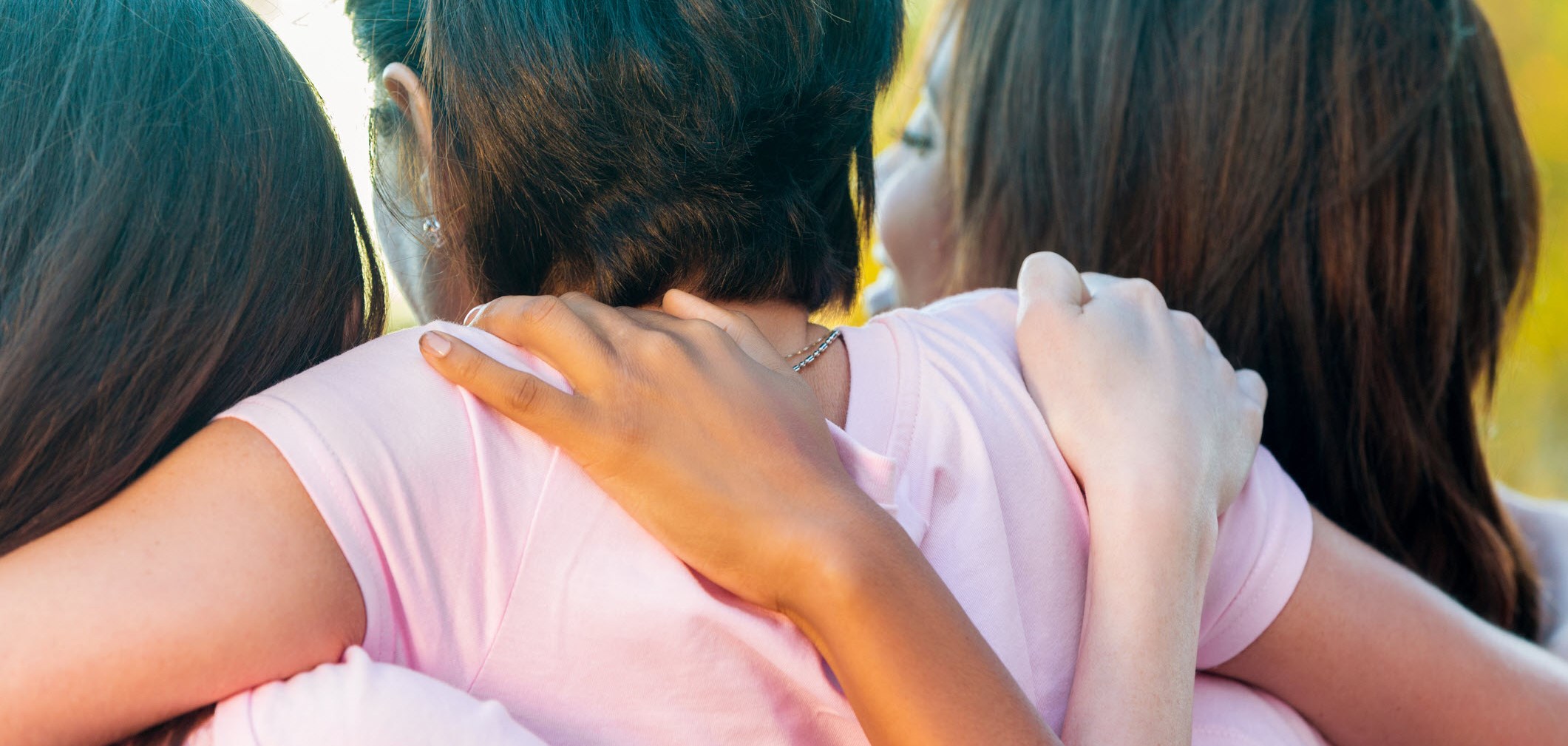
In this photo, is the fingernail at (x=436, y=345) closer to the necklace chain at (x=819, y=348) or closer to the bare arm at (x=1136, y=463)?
the necklace chain at (x=819, y=348)

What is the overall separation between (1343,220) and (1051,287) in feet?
2.46

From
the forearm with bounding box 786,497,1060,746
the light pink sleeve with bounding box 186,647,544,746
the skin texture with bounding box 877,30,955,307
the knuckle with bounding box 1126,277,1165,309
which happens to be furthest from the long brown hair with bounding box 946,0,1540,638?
the light pink sleeve with bounding box 186,647,544,746

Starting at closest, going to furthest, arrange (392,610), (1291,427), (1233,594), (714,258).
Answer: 1. (392,610)
2. (714,258)
3. (1233,594)
4. (1291,427)

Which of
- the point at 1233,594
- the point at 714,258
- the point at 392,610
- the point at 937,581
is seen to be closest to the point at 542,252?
the point at 714,258

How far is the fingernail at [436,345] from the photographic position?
101 cm

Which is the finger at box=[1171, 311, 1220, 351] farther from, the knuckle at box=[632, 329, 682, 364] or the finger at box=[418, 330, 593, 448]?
the finger at box=[418, 330, 593, 448]

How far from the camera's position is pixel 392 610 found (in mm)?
974

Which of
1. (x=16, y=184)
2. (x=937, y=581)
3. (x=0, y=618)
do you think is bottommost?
(x=937, y=581)

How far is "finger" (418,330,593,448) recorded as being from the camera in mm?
1004

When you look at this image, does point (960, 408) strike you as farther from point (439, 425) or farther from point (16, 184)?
point (16, 184)

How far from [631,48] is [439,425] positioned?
1.38 ft

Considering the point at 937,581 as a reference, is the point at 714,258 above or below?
above

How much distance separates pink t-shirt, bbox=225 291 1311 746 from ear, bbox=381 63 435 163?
299mm

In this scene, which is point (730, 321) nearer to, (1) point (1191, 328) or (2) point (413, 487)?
(2) point (413, 487)
